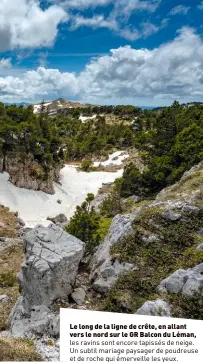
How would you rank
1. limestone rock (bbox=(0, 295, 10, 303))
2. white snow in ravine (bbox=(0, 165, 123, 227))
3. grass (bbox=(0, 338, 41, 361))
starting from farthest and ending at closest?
white snow in ravine (bbox=(0, 165, 123, 227)) → limestone rock (bbox=(0, 295, 10, 303)) → grass (bbox=(0, 338, 41, 361))

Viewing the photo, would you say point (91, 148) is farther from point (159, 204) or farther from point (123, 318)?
point (123, 318)

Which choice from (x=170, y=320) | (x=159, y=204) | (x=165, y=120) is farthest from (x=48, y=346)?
(x=165, y=120)

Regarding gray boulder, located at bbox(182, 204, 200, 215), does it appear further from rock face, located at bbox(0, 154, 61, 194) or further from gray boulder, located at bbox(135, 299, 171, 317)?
rock face, located at bbox(0, 154, 61, 194)

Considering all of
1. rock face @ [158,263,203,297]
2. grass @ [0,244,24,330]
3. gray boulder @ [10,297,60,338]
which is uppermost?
rock face @ [158,263,203,297]
